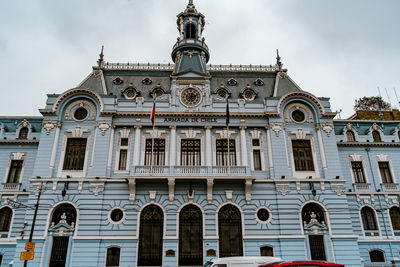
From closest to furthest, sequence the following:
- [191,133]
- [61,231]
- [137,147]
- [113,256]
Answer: [113,256] → [61,231] → [137,147] → [191,133]

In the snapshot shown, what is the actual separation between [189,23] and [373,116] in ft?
91.3

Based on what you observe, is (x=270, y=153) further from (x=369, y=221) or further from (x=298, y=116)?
(x=369, y=221)

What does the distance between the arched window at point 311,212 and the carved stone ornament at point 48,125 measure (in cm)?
2363

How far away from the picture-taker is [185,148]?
91.3 feet

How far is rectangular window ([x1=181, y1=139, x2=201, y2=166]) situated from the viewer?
89.7 feet

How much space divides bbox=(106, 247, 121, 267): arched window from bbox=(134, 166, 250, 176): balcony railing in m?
6.35

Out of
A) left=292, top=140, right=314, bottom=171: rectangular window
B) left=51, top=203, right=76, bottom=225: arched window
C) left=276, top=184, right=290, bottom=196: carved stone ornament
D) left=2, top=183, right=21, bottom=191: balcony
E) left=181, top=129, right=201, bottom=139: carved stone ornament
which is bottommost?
left=51, top=203, right=76, bottom=225: arched window

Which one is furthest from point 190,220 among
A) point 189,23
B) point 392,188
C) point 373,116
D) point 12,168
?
point 373,116

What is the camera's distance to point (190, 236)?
24.8m

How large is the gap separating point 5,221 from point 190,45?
25.4 metres

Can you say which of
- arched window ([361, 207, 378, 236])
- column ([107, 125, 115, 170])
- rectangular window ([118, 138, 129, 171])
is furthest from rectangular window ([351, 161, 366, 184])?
column ([107, 125, 115, 170])

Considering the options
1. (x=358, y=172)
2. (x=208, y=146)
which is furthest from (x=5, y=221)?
(x=358, y=172)

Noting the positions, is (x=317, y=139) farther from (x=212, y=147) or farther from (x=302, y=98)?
(x=212, y=147)

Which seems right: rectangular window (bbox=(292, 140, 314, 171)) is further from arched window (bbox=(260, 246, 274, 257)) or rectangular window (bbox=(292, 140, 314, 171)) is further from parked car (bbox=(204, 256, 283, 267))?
parked car (bbox=(204, 256, 283, 267))
